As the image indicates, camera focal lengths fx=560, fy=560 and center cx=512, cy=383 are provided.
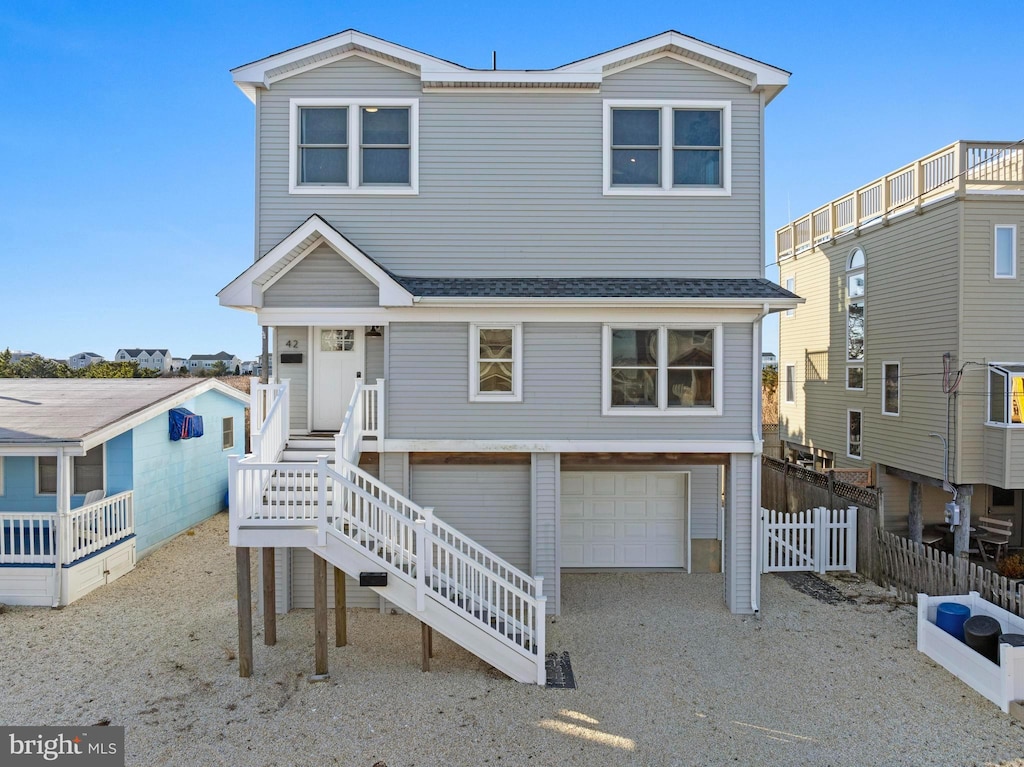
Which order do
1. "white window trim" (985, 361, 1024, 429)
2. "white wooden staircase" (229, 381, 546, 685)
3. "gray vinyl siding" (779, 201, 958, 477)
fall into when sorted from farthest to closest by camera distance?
"gray vinyl siding" (779, 201, 958, 477), "white window trim" (985, 361, 1024, 429), "white wooden staircase" (229, 381, 546, 685)

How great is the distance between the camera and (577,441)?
30.9 feet

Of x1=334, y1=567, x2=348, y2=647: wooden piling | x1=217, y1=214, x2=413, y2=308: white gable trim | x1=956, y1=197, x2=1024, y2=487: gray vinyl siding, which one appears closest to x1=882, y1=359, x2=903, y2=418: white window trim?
x1=956, y1=197, x2=1024, y2=487: gray vinyl siding

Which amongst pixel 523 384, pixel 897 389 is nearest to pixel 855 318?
pixel 897 389

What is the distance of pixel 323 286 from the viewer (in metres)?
9.37

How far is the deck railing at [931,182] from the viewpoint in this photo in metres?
12.3

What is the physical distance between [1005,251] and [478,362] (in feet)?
39.5

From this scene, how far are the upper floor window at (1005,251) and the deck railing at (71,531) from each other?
19.4 metres

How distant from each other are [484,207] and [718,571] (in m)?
8.50

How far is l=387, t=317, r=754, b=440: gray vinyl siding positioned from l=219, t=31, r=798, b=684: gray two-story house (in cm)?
3

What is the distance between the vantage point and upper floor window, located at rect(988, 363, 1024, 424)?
38.6 ft

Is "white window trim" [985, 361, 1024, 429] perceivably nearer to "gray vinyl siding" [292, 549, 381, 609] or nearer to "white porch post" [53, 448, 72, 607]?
"gray vinyl siding" [292, 549, 381, 609]
